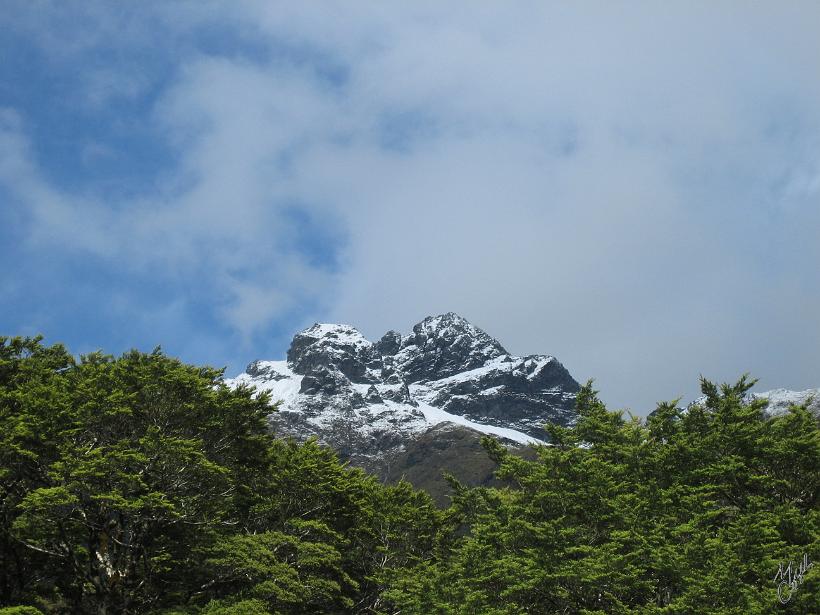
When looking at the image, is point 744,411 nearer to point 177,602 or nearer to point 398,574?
point 398,574

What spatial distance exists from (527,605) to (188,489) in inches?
619

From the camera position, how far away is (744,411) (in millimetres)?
34469

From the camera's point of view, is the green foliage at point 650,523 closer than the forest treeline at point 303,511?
Yes

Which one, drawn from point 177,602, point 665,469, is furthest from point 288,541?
point 665,469
